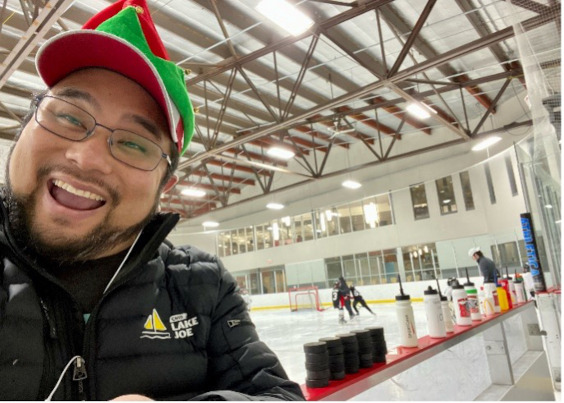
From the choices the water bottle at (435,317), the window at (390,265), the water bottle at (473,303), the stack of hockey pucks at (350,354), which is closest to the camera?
the stack of hockey pucks at (350,354)

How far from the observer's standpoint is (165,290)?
1.09 metres

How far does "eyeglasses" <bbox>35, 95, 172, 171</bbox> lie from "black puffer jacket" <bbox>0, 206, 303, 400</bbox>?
0.23 meters

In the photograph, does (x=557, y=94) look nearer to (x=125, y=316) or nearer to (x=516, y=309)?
(x=125, y=316)

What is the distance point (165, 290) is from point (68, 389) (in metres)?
0.34

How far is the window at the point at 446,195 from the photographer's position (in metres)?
16.5

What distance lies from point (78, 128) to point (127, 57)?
228 millimetres

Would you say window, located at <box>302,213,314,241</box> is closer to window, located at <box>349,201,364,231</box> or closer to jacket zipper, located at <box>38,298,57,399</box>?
window, located at <box>349,201,364,231</box>

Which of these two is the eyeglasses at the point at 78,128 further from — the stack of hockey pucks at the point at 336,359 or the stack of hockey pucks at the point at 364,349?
the stack of hockey pucks at the point at 364,349

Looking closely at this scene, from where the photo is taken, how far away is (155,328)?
0.99 meters

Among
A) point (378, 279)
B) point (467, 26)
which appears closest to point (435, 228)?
point (378, 279)

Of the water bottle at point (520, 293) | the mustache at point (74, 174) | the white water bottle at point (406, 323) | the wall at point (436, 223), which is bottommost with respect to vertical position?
the water bottle at point (520, 293)

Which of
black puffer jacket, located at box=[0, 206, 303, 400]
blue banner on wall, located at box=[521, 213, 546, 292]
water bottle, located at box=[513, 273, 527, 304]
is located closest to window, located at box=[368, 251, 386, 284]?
water bottle, located at box=[513, 273, 527, 304]

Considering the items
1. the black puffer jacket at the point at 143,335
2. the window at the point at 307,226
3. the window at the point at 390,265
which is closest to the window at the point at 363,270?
the window at the point at 390,265

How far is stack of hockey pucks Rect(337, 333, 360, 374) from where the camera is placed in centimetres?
187
